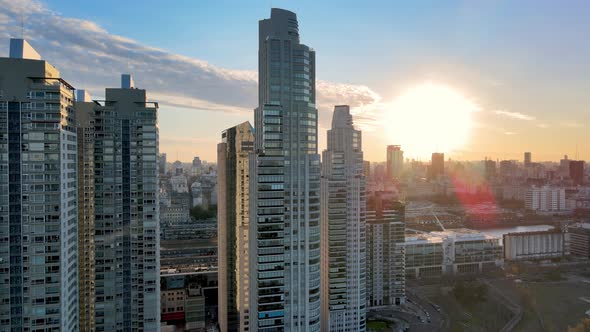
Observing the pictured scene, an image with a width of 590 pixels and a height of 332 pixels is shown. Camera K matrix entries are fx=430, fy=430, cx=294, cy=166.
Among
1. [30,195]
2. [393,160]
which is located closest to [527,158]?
[393,160]

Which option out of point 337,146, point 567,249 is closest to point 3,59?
point 337,146

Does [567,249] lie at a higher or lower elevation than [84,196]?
lower

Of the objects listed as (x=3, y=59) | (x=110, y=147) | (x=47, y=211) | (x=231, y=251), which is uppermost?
(x=3, y=59)

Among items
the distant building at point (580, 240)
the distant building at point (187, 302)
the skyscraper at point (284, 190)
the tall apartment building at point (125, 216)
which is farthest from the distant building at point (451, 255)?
the tall apartment building at point (125, 216)

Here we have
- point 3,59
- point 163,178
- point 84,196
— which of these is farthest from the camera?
point 163,178

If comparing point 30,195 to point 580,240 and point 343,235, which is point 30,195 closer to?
point 343,235

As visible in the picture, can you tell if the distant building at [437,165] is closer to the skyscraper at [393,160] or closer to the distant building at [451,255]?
the skyscraper at [393,160]

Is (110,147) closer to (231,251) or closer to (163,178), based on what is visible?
(231,251)
